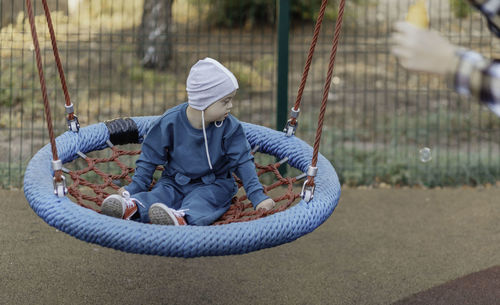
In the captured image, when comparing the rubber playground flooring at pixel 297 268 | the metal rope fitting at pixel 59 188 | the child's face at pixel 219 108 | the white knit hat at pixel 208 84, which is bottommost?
the rubber playground flooring at pixel 297 268

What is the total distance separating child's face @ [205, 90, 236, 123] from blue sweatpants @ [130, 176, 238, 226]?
324 mm

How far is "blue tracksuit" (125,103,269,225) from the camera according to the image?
304cm

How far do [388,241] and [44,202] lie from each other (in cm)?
233

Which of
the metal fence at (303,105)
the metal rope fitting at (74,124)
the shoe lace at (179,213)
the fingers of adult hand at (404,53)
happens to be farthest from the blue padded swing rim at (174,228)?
the metal fence at (303,105)

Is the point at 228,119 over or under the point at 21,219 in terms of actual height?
over

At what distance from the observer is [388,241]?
430 cm

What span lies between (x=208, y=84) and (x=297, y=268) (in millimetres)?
1402

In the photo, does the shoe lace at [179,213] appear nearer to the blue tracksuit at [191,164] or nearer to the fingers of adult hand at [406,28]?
the blue tracksuit at [191,164]

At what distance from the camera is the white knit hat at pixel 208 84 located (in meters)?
2.88

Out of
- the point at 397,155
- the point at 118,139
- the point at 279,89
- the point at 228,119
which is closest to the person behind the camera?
the point at 228,119

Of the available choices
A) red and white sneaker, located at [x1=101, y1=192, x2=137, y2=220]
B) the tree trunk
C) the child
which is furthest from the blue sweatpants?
the tree trunk

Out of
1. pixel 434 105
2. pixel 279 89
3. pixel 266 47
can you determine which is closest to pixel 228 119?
pixel 279 89

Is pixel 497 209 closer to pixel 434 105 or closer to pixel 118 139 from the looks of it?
pixel 118 139

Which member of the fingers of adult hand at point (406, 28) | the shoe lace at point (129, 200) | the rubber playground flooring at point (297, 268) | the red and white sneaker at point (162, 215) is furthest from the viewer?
the rubber playground flooring at point (297, 268)
